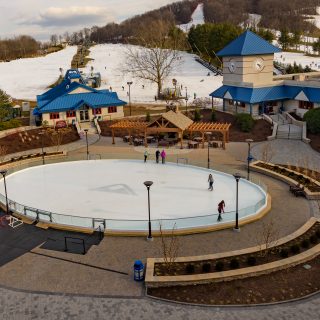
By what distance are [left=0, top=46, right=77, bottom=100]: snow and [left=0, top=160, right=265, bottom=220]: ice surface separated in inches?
1964

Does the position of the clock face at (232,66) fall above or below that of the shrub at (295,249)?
above

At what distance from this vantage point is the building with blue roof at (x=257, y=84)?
159ft

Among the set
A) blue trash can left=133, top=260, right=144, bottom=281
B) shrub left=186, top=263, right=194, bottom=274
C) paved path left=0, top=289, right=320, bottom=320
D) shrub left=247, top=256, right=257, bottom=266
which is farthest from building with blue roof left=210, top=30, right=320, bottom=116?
paved path left=0, top=289, right=320, bottom=320

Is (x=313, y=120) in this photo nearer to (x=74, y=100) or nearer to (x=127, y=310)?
(x=74, y=100)

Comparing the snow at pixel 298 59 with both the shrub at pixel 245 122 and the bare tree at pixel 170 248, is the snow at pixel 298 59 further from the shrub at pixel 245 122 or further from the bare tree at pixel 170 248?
the bare tree at pixel 170 248

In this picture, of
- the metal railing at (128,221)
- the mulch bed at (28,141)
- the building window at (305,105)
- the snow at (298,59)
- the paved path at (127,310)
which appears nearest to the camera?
the paved path at (127,310)

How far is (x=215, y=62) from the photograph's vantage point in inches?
3743

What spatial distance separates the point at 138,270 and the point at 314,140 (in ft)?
97.5

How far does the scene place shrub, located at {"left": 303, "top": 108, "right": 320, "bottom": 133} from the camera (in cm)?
4091

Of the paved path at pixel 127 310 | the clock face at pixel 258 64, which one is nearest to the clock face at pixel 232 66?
the clock face at pixel 258 64

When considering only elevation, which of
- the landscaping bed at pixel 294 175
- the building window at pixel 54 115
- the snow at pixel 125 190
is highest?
the building window at pixel 54 115

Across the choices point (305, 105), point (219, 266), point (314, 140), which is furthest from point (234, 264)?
point (305, 105)

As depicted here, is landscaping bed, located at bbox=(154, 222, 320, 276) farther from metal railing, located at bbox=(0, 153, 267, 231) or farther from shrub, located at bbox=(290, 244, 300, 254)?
metal railing, located at bbox=(0, 153, 267, 231)

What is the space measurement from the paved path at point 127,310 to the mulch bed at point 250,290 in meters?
0.44
